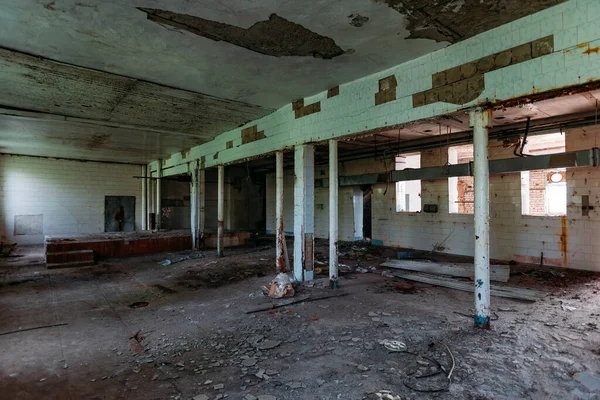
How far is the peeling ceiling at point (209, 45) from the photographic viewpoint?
3.07 metres

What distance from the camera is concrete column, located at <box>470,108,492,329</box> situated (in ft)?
11.6

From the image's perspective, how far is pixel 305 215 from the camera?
585 cm

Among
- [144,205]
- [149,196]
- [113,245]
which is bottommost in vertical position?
[113,245]

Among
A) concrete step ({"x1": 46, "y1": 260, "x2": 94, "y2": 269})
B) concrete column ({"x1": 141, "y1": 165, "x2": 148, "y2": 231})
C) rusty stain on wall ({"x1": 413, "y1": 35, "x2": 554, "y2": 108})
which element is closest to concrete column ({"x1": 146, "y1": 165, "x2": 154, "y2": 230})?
concrete column ({"x1": 141, "y1": 165, "x2": 148, "y2": 231})

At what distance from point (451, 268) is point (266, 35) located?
18.6 ft

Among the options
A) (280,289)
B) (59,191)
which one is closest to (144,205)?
(59,191)

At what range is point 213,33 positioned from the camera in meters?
3.54

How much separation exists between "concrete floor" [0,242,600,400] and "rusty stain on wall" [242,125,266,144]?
3.24m

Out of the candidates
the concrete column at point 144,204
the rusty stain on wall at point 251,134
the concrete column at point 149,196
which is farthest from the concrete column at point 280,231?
the concrete column at point 144,204

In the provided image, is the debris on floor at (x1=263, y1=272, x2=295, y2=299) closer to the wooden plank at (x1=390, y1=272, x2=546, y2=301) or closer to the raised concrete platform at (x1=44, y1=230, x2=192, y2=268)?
the wooden plank at (x1=390, y1=272, x2=546, y2=301)

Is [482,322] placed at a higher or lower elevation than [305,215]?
lower

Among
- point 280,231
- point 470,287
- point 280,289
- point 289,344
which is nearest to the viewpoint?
point 289,344

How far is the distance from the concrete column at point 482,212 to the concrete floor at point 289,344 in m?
0.40

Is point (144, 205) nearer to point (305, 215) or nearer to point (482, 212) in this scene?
point (305, 215)
